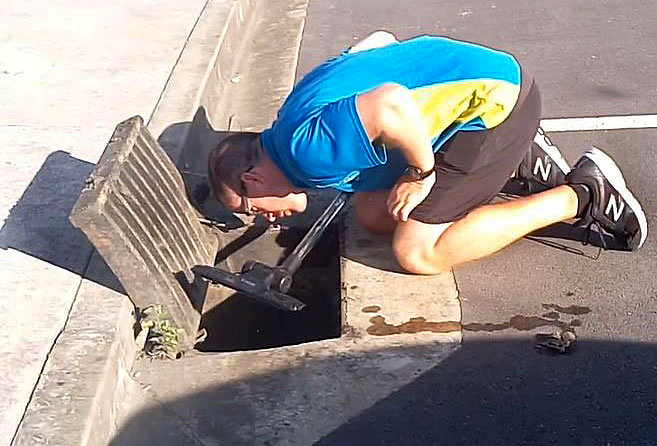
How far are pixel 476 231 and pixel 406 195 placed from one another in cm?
40

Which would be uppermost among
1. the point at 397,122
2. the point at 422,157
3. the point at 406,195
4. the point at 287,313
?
the point at 397,122

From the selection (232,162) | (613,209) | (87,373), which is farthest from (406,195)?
(87,373)

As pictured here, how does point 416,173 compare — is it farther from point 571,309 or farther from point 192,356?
point 192,356

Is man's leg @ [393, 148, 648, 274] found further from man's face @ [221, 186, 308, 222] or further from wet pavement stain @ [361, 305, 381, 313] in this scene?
man's face @ [221, 186, 308, 222]

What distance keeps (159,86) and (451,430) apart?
8.43 ft

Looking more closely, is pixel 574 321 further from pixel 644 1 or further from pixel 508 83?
pixel 644 1

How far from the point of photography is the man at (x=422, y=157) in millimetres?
3287

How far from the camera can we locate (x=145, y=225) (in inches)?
139

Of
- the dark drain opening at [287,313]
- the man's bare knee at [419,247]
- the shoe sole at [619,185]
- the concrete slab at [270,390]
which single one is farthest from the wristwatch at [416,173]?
the shoe sole at [619,185]

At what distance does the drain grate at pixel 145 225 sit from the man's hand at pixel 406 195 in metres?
0.79

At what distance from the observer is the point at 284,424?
3123 millimetres

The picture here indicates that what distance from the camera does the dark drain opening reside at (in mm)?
4016

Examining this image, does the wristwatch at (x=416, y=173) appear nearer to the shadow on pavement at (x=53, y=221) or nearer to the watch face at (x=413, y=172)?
the watch face at (x=413, y=172)

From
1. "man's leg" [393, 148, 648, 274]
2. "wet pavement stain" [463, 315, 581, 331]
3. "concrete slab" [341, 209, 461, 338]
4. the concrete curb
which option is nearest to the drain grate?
the concrete curb
